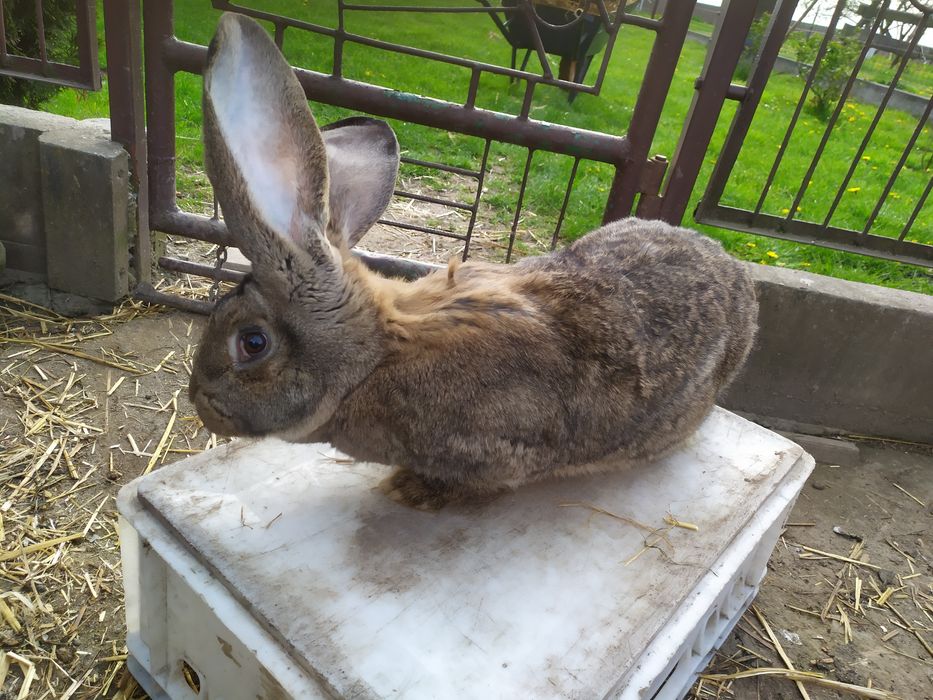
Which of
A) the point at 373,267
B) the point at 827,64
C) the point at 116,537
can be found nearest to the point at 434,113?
the point at 373,267

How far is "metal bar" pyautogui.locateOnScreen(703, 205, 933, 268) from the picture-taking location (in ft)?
11.1

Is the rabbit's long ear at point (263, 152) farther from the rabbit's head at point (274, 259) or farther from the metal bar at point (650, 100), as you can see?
the metal bar at point (650, 100)

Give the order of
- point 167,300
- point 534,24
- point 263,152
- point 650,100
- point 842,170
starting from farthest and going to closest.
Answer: point 842,170, point 167,300, point 650,100, point 534,24, point 263,152

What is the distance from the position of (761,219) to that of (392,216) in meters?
2.28

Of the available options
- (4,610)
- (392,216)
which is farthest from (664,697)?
(392,216)

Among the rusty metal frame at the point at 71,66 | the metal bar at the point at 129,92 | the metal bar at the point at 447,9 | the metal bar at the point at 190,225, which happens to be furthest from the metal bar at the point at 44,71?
the metal bar at the point at 447,9

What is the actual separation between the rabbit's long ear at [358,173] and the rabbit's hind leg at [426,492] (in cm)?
63

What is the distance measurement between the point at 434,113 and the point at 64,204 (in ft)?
5.65

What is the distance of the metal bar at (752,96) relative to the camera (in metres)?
2.84

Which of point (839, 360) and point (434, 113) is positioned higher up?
point (434, 113)

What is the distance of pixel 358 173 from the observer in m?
1.96

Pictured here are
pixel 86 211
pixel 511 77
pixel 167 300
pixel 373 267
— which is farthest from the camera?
pixel 167 300

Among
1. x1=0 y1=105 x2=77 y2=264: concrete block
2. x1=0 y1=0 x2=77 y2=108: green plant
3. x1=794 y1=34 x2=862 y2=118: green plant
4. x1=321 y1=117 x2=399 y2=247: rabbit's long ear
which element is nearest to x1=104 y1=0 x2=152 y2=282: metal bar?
x1=0 y1=105 x2=77 y2=264: concrete block

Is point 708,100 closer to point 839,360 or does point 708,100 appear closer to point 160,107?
point 839,360
